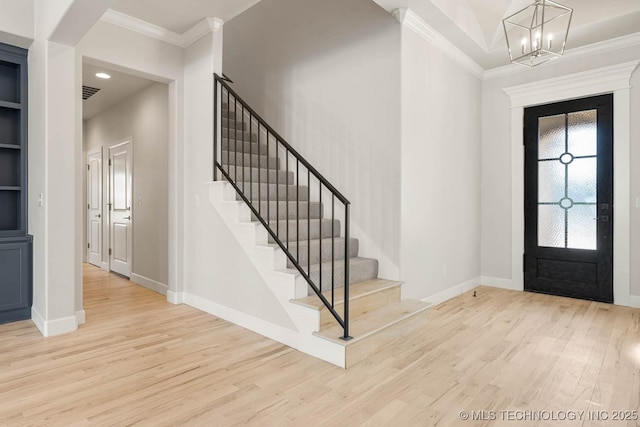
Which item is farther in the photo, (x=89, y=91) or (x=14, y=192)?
(x=89, y=91)

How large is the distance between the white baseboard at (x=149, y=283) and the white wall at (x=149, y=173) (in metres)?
0.05

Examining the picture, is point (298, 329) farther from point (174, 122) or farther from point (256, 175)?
point (174, 122)

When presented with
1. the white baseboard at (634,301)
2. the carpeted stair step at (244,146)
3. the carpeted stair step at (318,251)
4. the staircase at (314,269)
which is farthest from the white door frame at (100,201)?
the white baseboard at (634,301)

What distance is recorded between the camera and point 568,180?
4.37 meters

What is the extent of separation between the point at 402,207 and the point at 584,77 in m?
2.76

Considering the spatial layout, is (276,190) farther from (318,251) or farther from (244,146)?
(244,146)

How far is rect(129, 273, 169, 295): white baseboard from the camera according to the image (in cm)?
456

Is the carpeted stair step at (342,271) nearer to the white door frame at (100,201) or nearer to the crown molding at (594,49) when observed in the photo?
the crown molding at (594,49)

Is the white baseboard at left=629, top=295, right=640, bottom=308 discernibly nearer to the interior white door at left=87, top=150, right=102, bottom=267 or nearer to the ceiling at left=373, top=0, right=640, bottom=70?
the ceiling at left=373, top=0, right=640, bottom=70

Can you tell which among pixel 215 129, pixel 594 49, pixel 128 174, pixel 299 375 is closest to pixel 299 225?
pixel 215 129

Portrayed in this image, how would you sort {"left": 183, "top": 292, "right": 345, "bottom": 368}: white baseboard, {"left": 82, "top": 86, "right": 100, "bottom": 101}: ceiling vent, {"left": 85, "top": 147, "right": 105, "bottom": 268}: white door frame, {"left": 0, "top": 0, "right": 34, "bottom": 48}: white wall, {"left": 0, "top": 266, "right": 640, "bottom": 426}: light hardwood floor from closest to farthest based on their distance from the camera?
{"left": 0, "top": 266, "right": 640, "bottom": 426}: light hardwood floor, {"left": 183, "top": 292, "right": 345, "bottom": 368}: white baseboard, {"left": 0, "top": 0, "right": 34, "bottom": 48}: white wall, {"left": 82, "top": 86, "right": 100, "bottom": 101}: ceiling vent, {"left": 85, "top": 147, "right": 105, "bottom": 268}: white door frame

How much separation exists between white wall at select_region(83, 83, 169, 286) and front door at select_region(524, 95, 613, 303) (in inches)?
175

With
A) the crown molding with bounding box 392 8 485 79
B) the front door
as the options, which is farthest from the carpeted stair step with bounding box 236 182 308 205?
the front door

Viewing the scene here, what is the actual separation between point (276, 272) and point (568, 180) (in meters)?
3.64
